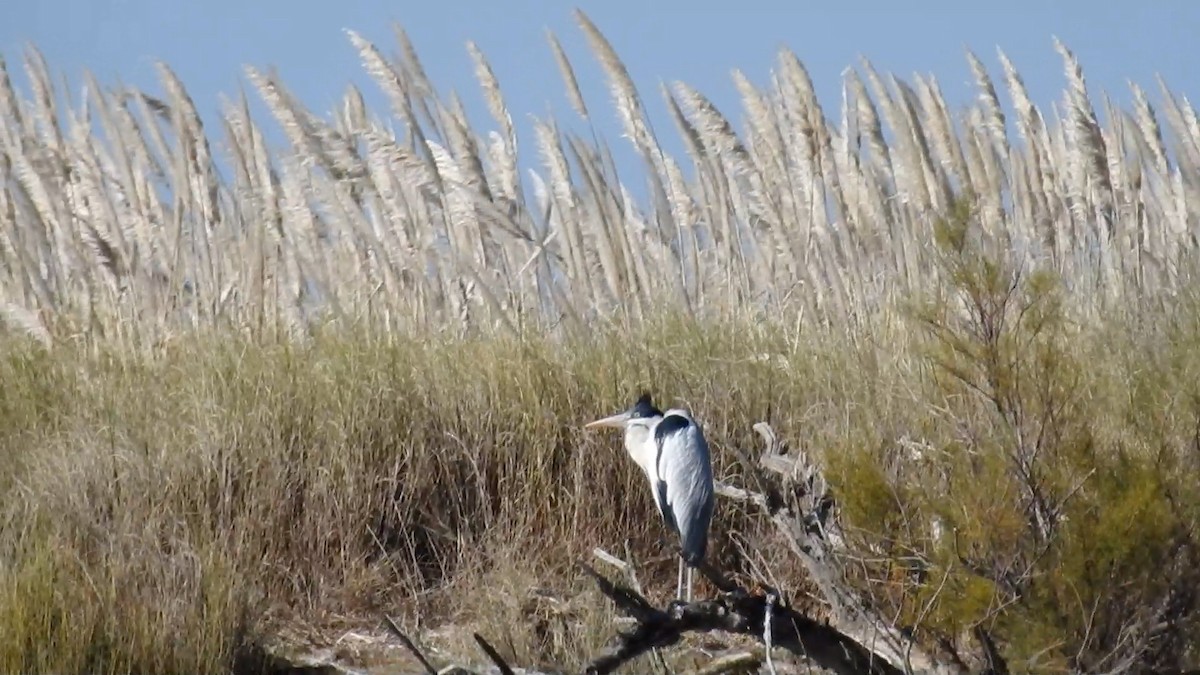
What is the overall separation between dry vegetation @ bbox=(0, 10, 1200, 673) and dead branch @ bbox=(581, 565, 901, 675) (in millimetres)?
163

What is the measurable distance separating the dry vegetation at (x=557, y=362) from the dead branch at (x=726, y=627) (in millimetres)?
163

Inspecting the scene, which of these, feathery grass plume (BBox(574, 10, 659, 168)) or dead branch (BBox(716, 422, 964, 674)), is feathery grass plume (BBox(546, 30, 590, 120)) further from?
dead branch (BBox(716, 422, 964, 674))

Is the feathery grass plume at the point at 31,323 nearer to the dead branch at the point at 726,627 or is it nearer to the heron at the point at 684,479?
the heron at the point at 684,479

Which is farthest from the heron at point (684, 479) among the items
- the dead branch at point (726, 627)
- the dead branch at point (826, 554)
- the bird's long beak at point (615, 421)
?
the dead branch at point (726, 627)

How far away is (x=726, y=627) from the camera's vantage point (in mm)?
3793

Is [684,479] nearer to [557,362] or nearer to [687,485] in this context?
[687,485]

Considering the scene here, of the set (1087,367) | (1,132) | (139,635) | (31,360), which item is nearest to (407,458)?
(139,635)

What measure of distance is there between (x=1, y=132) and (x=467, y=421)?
292cm

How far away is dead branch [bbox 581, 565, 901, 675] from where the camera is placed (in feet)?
12.1

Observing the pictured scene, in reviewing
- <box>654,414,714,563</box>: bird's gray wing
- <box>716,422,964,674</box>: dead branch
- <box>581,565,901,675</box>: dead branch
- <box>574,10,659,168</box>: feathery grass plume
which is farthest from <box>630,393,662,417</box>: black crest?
<box>574,10,659,168</box>: feathery grass plume

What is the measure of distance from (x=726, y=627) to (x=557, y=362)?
5.94 ft

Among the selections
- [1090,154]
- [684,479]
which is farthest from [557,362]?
[1090,154]

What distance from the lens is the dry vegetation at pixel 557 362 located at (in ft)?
12.9

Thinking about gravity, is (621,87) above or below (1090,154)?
above
